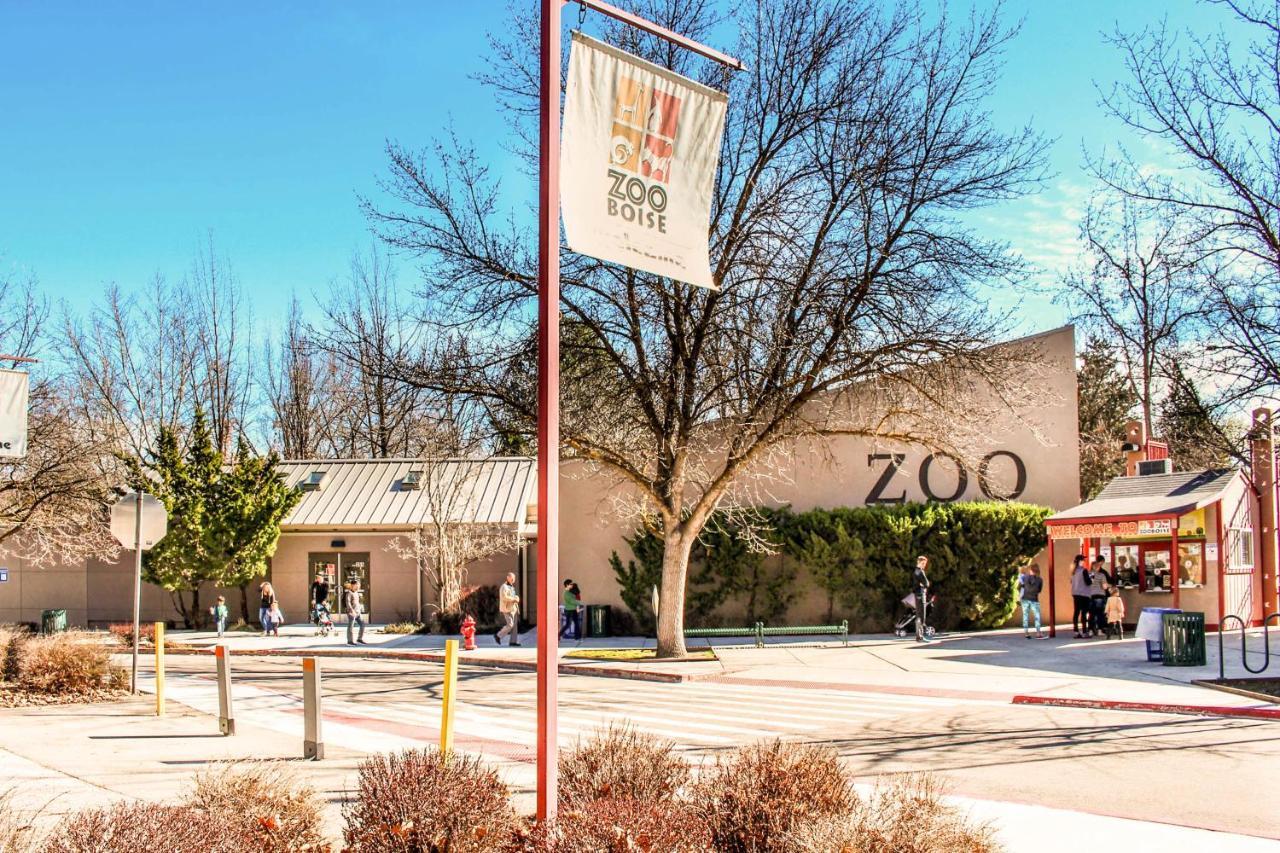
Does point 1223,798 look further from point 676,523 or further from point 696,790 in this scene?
point 676,523

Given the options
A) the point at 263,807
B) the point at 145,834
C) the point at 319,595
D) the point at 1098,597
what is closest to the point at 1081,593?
the point at 1098,597

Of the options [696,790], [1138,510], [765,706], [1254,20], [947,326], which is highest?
[1254,20]

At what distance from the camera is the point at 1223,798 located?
859 centimetres

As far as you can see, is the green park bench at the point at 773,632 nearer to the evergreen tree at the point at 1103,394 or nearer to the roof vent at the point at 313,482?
the roof vent at the point at 313,482

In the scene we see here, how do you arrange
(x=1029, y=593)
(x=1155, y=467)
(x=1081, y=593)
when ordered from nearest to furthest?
(x=1081, y=593)
(x=1029, y=593)
(x=1155, y=467)

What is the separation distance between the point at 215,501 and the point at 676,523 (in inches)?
720

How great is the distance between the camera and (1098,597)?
23.3m

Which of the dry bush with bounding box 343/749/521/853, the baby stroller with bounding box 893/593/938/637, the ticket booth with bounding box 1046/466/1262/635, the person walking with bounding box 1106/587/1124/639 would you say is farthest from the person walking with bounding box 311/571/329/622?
the dry bush with bounding box 343/749/521/853

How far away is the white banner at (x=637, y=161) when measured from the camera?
247 inches

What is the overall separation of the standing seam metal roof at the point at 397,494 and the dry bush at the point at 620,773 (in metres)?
24.6

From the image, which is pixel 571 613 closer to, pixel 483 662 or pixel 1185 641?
pixel 483 662

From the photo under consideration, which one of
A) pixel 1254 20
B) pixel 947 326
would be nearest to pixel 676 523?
pixel 947 326

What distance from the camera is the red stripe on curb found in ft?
43.2

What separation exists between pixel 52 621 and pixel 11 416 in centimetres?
1873
